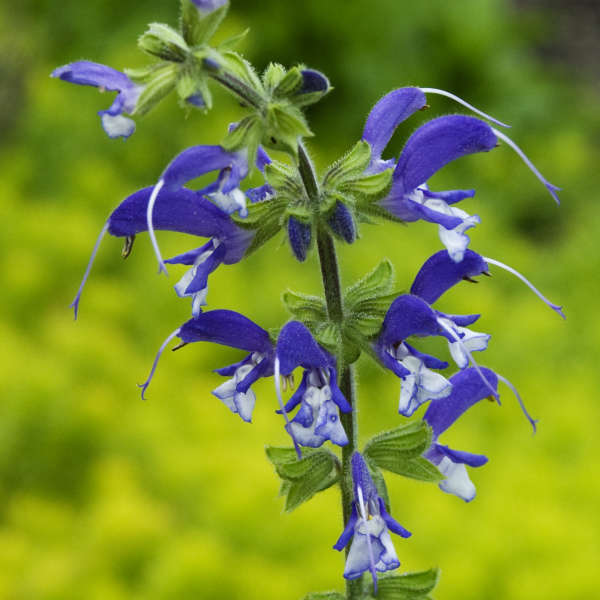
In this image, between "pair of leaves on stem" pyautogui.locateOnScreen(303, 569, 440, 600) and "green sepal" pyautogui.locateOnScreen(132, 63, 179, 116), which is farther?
"pair of leaves on stem" pyautogui.locateOnScreen(303, 569, 440, 600)

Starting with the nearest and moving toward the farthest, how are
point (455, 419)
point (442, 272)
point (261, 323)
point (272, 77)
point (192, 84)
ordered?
1. point (192, 84)
2. point (272, 77)
3. point (442, 272)
4. point (455, 419)
5. point (261, 323)

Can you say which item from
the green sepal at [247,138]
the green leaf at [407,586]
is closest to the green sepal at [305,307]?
the green sepal at [247,138]

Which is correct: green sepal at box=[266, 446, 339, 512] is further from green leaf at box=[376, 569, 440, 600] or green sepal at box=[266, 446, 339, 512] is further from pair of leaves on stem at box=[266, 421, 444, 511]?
green leaf at box=[376, 569, 440, 600]

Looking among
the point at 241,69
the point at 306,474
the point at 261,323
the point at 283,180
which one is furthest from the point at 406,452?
the point at 261,323

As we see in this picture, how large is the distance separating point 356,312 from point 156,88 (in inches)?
13.4

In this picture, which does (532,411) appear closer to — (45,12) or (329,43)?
(329,43)

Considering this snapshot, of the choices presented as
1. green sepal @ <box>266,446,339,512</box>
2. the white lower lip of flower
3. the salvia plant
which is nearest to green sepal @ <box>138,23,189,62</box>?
the salvia plant

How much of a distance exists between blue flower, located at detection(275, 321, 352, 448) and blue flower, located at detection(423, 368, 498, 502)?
0.22 metres

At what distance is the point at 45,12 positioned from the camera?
587 centimetres

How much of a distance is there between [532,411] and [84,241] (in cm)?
207

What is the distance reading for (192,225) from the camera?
94cm

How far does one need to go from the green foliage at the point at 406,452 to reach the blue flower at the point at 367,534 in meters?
0.07

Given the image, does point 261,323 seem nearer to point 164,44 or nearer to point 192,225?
point 192,225

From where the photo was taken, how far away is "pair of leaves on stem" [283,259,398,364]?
0.95m
